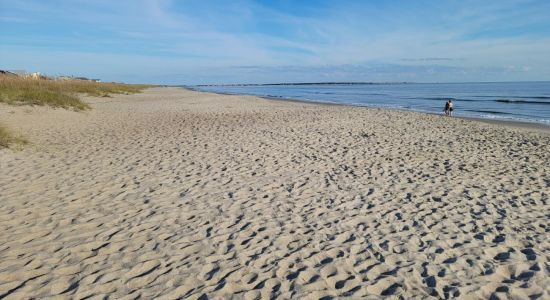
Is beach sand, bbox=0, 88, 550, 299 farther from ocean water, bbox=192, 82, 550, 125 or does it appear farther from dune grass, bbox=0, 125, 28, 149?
ocean water, bbox=192, 82, 550, 125

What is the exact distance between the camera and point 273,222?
5.44 m

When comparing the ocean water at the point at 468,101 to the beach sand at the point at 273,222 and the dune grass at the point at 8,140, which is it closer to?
the beach sand at the point at 273,222

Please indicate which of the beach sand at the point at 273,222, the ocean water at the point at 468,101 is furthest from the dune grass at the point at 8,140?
the ocean water at the point at 468,101

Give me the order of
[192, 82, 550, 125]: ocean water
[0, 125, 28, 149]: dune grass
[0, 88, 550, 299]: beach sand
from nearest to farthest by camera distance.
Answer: [0, 88, 550, 299]: beach sand → [0, 125, 28, 149]: dune grass → [192, 82, 550, 125]: ocean water

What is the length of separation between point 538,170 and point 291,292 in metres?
7.67

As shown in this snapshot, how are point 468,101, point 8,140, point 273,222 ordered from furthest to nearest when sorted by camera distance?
1. point 468,101
2. point 8,140
3. point 273,222

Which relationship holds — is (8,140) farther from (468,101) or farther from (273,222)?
(468,101)

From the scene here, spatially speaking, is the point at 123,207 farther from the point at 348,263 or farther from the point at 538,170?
the point at 538,170

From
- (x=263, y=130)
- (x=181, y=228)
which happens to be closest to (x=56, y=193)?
(x=181, y=228)

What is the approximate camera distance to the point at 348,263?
426cm

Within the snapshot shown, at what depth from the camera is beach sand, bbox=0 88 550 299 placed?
3889mm

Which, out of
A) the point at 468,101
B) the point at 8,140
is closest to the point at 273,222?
the point at 8,140

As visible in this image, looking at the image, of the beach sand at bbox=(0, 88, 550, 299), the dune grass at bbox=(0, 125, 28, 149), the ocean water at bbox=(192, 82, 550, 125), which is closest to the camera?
the beach sand at bbox=(0, 88, 550, 299)

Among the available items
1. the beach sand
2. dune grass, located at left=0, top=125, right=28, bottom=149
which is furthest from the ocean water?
dune grass, located at left=0, top=125, right=28, bottom=149
